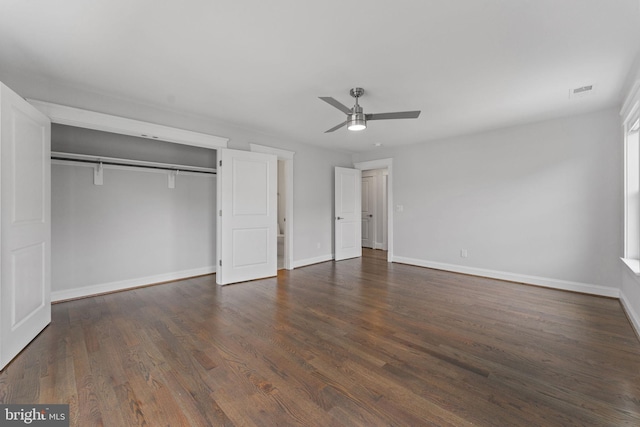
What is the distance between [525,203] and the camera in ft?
13.8

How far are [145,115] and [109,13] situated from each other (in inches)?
70.9

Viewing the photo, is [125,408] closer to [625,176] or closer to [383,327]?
[383,327]

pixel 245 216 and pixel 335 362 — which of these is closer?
pixel 335 362

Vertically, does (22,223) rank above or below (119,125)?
below

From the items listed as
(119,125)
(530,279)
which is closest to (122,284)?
(119,125)

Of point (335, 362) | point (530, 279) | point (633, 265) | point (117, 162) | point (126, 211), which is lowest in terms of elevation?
point (335, 362)

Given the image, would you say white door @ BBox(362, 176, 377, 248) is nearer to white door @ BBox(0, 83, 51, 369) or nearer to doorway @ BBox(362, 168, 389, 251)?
doorway @ BBox(362, 168, 389, 251)

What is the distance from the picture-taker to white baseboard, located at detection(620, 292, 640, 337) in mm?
2590

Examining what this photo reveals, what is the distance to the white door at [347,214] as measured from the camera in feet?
19.8

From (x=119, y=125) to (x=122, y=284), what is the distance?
217 centimetres

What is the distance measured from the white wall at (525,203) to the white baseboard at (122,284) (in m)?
4.08

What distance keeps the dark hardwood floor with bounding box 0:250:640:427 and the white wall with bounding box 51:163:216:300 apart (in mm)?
425

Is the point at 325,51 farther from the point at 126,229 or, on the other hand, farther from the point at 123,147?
the point at 126,229

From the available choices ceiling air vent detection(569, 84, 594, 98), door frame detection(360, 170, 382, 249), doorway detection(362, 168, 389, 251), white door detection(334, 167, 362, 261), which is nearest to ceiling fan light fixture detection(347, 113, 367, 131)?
ceiling air vent detection(569, 84, 594, 98)
